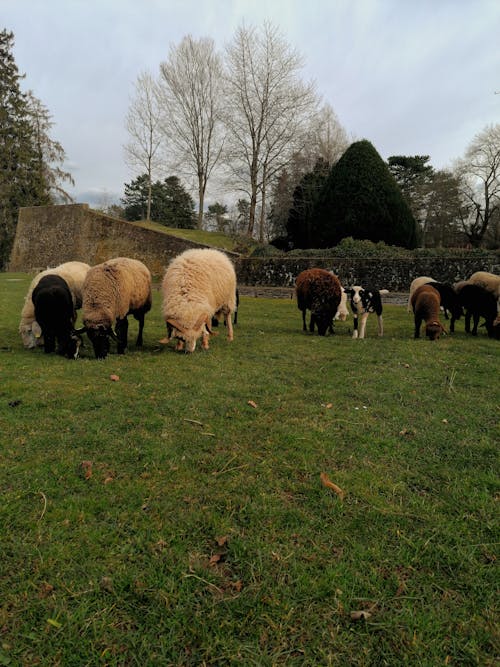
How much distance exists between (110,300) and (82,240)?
81.8 ft

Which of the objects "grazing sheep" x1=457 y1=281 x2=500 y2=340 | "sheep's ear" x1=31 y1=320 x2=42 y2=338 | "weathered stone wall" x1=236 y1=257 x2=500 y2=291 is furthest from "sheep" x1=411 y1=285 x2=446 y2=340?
"sheep's ear" x1=31 y1=320 x2=42 y2=338

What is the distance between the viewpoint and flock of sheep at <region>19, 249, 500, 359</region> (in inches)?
270

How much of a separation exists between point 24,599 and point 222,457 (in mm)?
1744

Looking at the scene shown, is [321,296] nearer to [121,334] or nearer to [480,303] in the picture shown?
[480,303]

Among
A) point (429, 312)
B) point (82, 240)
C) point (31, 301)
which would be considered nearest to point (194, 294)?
point (31, 301)

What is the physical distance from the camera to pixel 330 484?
2939 mm

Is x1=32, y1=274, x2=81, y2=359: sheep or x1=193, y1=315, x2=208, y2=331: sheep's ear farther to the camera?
x1=193, y1=315, x2=208, y2=331: sheep's ear

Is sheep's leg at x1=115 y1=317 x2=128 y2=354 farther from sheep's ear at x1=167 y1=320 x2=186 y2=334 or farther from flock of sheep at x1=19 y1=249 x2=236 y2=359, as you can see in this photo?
sheep's ear at x1=167 y1=320 x2=186 y2=334

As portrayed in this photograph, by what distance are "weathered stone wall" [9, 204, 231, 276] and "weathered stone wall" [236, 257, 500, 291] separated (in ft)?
19.1

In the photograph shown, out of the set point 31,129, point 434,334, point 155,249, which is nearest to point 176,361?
point 434,334

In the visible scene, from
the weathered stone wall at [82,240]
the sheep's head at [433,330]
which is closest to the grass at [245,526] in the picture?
the sheep's head at [433,330]

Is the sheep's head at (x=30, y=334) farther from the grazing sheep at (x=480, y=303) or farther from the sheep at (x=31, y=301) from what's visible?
the grazing sheep at (x=480, y=303)

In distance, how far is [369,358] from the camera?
7.14 m

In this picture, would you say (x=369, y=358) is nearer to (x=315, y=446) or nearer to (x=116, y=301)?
Answer: (x=315, y=446)
